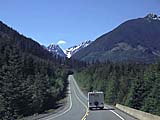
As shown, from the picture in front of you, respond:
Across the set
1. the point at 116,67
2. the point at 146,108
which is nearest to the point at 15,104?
the point at 146,108

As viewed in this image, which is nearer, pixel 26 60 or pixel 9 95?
pixel 9 95

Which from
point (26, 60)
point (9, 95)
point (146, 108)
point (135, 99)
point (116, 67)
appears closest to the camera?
point (9, 95)

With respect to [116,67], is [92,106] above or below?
below

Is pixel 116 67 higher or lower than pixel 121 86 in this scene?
higher

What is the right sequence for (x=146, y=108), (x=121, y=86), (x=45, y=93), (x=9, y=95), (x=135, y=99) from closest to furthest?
(x=9, y=95) → (x=146, y=108) → (x=135, y=99) → (x=45, y=93) → (x=121, y=86)

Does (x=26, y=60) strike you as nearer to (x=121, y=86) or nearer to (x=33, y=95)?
(x=121, y=86)

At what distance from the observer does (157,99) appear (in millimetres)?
62469

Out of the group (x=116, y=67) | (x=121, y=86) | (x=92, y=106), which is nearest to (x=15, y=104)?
(x=92, y=106)

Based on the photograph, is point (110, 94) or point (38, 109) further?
point (110, 94)

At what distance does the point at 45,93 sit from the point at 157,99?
89.6 feet

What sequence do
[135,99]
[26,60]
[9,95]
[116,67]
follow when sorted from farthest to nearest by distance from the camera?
1. [116,67]
2. [26,60]
3. [135,99]
4. [9,95]

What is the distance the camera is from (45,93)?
83.5m

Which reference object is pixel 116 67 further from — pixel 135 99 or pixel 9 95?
pixel 9 95

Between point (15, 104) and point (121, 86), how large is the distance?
214 feet
